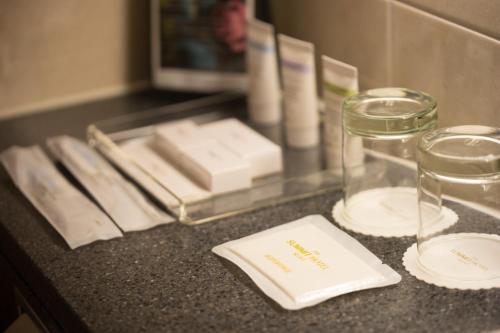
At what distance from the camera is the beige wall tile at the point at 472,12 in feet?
3.03

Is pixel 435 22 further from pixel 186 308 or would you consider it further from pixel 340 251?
pixel 186 308

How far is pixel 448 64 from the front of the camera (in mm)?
1007

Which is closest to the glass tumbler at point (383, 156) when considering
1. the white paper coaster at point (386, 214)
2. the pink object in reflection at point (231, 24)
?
the white paper coaster at point (386, 214)

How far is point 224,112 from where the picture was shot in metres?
1.31

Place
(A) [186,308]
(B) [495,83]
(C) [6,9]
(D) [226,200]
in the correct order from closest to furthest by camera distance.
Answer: (A) [186,308]
(B) [495,83]
(D) [226,200]
(C) [6,9]

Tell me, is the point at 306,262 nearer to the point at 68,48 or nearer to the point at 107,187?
the point at 107,187

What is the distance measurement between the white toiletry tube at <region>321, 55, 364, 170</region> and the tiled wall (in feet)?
0.21

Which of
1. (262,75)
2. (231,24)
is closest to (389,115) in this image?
(262,75)

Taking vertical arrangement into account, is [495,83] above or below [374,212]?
above

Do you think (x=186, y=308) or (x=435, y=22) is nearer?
(x=186, y=308)

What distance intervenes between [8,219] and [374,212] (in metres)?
0.41

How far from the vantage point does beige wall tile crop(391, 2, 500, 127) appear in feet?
3.14

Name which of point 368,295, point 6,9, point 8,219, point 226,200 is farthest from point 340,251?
point 6,9

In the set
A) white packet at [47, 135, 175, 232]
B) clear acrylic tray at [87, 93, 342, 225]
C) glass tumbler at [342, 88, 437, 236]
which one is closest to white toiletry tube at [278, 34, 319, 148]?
clear acrylic tray at [87, 93, 342, 225]
